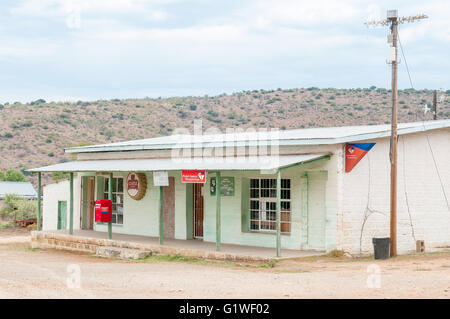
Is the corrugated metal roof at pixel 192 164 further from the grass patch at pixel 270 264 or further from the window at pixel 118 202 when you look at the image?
the grass patch at pixel 270 264

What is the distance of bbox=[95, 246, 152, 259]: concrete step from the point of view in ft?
54.7

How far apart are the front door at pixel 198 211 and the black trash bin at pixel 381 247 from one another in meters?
5.88

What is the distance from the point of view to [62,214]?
84.9ft

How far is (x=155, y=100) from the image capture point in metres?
63.8

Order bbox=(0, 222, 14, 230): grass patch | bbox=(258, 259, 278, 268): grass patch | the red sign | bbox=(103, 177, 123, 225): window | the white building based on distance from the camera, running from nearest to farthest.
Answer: bbox=(258, 259, 278, 268): grass patch < the white building < the red sign < bbox=(103, 177, 123, 225): window < bbox=(0, 222, 14, 230): grass patch

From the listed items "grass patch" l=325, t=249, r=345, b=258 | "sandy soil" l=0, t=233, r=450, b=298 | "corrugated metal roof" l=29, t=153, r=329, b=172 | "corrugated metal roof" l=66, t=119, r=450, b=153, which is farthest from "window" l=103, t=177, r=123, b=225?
"grass patch" l=325, t=249, r=345, b=258

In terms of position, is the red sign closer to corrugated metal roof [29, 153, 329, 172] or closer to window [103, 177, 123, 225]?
corrugated metal roof [29, 153, 329, 172]

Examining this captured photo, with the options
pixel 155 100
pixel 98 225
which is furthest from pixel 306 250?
pixel 155 100

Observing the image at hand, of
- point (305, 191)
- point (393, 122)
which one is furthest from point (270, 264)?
point (393, 122)

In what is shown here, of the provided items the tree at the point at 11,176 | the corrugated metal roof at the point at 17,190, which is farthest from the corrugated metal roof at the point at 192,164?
the tree at the point at 11,176

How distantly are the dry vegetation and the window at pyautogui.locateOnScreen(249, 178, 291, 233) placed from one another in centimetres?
3238

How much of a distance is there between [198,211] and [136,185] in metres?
2.64

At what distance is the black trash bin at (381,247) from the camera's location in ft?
48.4

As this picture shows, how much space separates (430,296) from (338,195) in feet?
19.7
